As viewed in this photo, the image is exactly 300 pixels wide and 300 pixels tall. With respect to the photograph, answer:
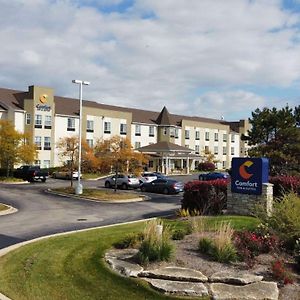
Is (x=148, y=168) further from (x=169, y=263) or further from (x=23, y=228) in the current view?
(x=169, y=263)

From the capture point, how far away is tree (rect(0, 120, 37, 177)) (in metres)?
46.9

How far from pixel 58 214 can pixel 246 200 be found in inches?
360

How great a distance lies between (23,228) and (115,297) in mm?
9771

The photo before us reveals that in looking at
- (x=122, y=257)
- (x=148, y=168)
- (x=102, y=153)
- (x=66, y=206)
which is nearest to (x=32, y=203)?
(x=66, y=206)

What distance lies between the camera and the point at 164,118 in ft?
266

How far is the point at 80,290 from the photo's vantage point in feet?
28.9

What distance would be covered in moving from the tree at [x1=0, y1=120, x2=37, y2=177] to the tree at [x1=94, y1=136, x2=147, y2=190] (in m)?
15.5

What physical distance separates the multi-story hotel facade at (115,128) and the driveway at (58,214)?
97.7ft

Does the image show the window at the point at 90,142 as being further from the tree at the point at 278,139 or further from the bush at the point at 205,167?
the tree at the point at 278,139

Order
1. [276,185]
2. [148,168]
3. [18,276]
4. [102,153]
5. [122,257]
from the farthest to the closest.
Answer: [148,168] → [102,153] → [276,185] → [122,257] → [18,276]

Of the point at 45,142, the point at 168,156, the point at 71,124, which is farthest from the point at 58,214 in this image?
the point at 168,156

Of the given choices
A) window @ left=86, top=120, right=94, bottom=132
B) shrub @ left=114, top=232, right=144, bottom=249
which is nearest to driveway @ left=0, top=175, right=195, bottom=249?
shrub @ left=114, top=232, right=144, bottom=249

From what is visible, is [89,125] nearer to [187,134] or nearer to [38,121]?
→ [38,121]

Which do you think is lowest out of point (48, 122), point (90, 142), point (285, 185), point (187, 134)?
point (285, 185)
